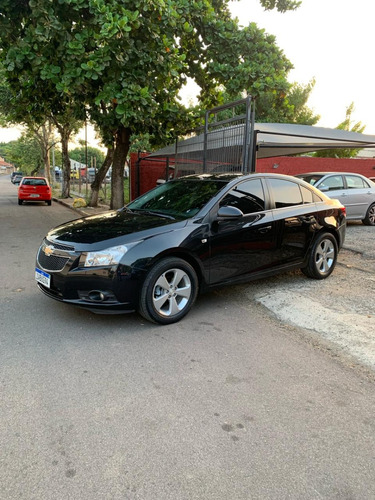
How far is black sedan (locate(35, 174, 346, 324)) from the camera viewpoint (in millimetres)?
3814

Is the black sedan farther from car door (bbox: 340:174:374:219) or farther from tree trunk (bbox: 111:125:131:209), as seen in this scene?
tree trunk (bbox: 111:125:131:209)

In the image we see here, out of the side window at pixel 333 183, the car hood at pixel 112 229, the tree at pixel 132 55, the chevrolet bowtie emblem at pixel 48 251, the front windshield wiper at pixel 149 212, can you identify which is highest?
the tree at pixel 132 55

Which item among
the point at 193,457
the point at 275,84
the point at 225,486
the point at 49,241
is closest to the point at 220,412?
the point at 193,457

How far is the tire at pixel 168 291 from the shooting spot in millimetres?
3906

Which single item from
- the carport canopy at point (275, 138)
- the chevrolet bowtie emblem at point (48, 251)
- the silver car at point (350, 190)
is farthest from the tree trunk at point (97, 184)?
the chevrolet bowtie emblem at point (48, 251)

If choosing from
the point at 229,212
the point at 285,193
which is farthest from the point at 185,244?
the point at 285,193

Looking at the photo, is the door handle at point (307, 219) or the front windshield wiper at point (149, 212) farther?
the door handle at point (307, 219)

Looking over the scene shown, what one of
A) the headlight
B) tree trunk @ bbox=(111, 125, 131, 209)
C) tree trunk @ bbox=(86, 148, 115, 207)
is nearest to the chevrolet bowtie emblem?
the headlight

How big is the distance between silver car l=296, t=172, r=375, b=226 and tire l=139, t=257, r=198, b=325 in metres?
6.77

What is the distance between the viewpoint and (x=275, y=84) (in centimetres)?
1004

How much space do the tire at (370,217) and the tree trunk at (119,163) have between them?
732 centimetres

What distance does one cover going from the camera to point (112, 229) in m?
4.19

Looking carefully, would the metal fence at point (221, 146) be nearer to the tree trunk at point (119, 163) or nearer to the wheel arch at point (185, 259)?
the tree trunk at point (119, 163)

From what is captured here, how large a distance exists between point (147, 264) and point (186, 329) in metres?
0.81
